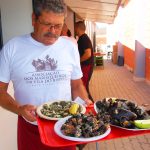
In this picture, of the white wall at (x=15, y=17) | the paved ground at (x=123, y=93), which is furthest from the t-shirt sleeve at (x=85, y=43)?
the paved ground at (x=123, y=93)

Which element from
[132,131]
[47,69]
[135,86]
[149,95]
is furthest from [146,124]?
[135,86]

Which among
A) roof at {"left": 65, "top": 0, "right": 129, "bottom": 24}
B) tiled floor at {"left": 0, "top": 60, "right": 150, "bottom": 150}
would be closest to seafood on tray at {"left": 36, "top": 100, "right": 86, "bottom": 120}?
tiled floor at {"left": 0, "top": 60, "right": 150, "bottom": 150}

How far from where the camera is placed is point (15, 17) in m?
2.85

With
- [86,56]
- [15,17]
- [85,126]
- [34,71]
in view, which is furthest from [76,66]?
[86,56]

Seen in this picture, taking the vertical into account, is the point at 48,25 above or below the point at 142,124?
above

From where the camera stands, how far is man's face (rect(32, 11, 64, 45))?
Answer: 4.23 feet

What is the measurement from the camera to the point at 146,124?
3.42ft

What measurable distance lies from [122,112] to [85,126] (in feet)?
0.60

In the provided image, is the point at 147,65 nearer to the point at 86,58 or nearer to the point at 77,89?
the point at 86,58

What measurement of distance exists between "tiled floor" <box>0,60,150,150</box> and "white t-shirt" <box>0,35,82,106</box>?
716mm

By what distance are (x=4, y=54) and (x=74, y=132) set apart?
57 cm

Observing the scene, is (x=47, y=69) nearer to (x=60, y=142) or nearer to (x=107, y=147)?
(x=60, y=142)

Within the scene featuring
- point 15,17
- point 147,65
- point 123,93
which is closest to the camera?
point 15,17

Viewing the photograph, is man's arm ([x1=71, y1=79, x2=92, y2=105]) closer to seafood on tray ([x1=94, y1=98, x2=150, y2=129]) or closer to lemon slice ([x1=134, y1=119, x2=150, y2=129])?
seafood on tray ([x1=94, y1=98, x2=150, y2=129])
